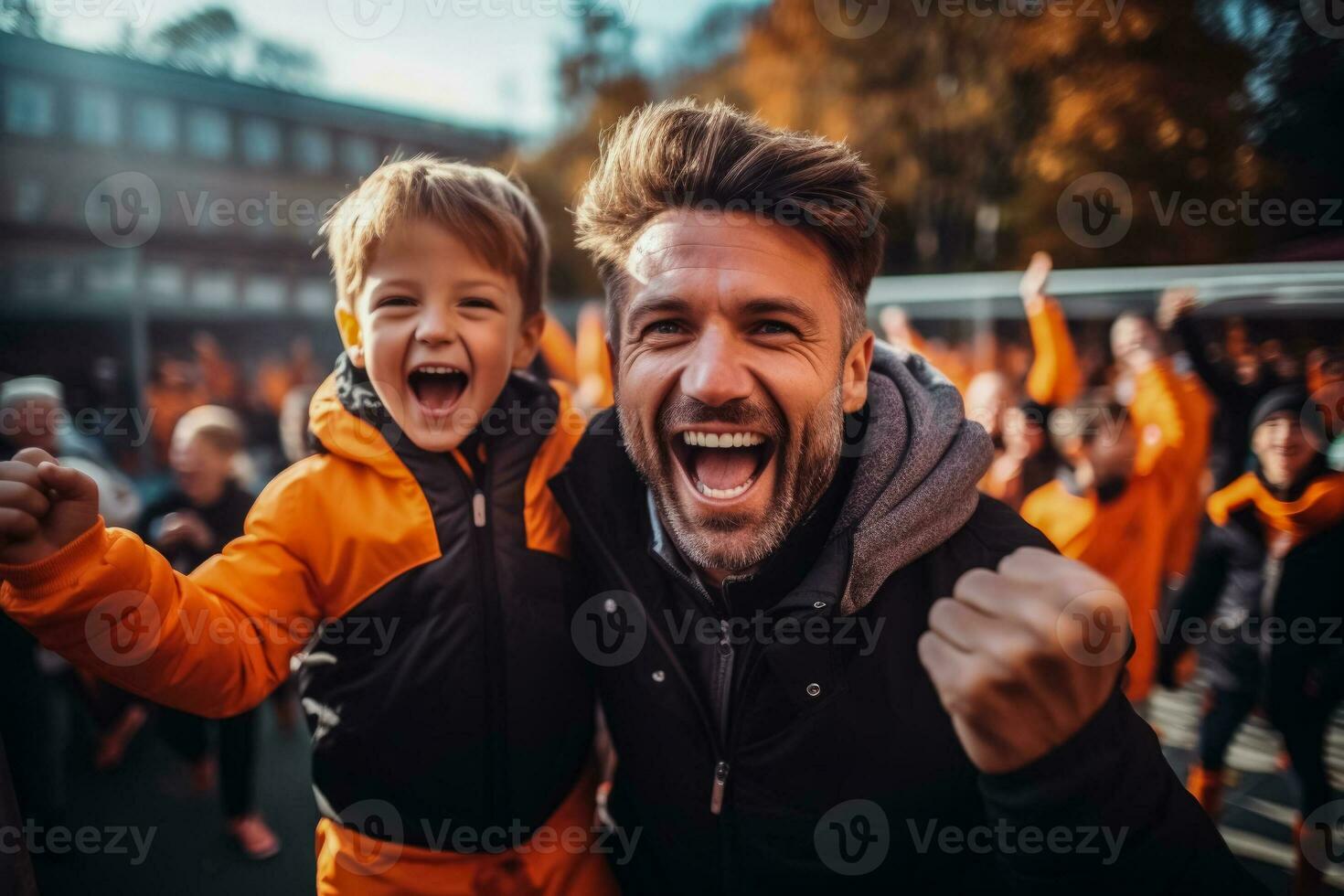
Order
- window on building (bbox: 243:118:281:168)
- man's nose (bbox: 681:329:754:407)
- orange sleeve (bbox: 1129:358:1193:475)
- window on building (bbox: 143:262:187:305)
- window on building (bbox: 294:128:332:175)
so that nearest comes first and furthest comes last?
man's nose (bbox: 681:329:754:407) < orange sleeve (bbox: 1129:358:1193:475) < window on building (bbox: 143:262:187:305) < window on building (bbox: 243:118:281:168) < window on building (bbox: 294:128:332:175)

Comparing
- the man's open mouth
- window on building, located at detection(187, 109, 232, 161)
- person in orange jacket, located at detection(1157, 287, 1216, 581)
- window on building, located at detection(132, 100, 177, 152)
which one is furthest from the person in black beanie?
window on building, located at detection(187, 109, 232, 161)

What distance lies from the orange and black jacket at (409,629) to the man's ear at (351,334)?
156 mm

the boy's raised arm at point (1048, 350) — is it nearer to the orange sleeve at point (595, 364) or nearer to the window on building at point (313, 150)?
the orange sleeve at point (595, 364)

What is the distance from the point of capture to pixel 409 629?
5.55ft

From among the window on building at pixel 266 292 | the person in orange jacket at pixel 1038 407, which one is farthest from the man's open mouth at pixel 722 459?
the window on building at pixel 266 292

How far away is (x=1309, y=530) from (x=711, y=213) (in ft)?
11.1

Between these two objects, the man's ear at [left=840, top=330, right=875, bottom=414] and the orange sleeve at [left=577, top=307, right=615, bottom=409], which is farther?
the orange sleeve at [left=577, top=307, right=615, bottom=409]

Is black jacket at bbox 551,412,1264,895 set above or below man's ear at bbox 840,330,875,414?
below

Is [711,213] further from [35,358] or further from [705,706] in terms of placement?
[35,358]

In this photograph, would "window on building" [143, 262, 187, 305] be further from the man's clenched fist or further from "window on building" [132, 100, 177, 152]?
the man's clenched fist

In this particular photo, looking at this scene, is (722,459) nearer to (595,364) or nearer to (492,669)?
(492,669)

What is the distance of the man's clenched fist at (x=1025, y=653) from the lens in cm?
100

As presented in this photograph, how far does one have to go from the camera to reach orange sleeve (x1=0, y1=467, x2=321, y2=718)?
51.3 inches

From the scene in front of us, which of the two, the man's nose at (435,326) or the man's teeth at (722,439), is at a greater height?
the man's nose at (435,326)
